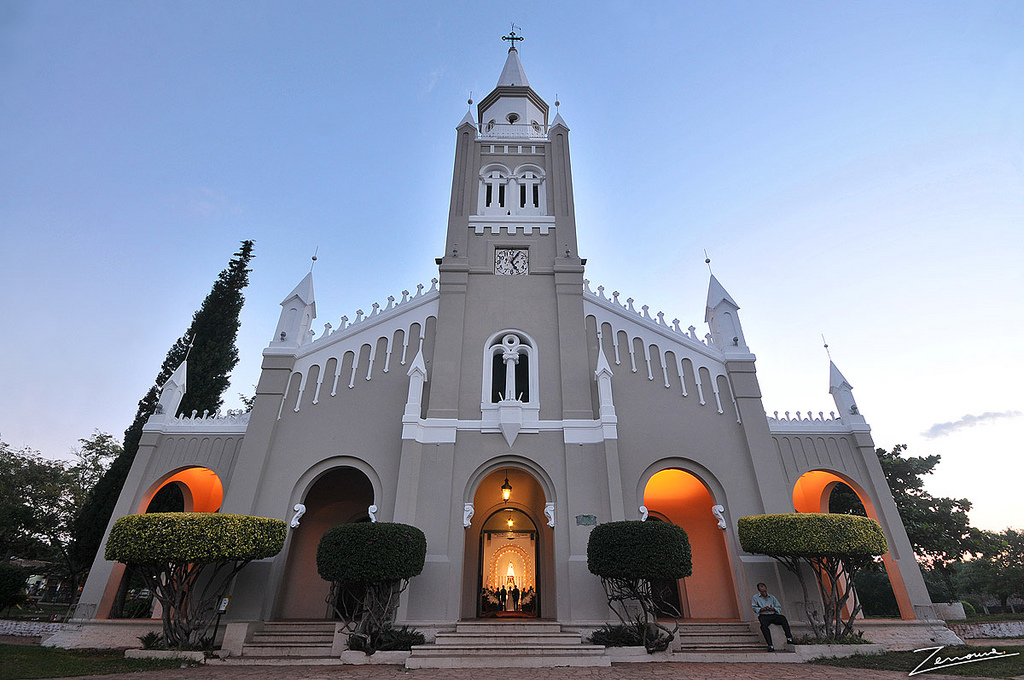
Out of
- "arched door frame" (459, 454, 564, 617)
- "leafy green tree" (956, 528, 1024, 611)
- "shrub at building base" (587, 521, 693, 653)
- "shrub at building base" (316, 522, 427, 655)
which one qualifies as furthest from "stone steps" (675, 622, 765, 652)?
"leafy green tree" (956, 528, 1024, 611)

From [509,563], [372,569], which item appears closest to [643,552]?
[372,569]

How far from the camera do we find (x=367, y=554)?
30.8ft

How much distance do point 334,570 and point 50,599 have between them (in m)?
34.3

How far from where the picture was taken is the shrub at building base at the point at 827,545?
9.77m

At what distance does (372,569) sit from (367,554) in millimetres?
284

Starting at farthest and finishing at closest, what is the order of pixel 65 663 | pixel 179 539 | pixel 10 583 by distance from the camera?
pixel 10 583 → pixel 179 539 → pixel 65 663

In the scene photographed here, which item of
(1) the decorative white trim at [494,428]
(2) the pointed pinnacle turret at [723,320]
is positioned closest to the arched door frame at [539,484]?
(1) the decorative white trim at [494,428]

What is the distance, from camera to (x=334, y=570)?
9445 millimetres

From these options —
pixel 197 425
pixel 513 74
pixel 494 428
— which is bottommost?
pixel 494 428

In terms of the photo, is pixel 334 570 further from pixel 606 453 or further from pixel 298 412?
pixel 606 453

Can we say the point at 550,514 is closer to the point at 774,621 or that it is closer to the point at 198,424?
the point at 774,621

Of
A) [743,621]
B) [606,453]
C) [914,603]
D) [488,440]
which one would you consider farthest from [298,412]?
[914,603]

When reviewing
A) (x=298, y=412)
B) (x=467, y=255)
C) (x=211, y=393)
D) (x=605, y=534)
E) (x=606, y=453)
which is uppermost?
(x=467, y=255)

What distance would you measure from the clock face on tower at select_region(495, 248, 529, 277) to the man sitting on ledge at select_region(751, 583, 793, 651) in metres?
10.2
